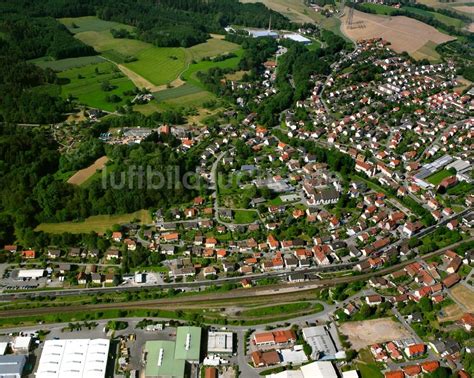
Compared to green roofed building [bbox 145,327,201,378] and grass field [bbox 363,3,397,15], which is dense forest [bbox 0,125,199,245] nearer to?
green roofed building [bbox 145,327,201,378]

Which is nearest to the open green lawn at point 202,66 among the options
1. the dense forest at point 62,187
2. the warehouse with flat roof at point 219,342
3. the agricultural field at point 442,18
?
the dense forest at point 62,187

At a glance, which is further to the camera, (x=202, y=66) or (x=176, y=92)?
(x=202, y=66)

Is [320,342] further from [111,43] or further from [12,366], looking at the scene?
[111,43]

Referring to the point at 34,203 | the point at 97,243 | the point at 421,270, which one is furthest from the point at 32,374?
the point at 421,270

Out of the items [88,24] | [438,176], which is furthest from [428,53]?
[88,24]

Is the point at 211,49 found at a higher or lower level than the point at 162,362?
lower

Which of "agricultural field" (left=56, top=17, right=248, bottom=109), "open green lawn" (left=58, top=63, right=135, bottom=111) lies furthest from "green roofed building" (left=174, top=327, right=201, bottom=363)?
"open green lawn" (left=58, top=63, right=135, bottom=111)

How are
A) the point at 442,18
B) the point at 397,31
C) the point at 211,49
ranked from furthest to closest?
the point at 442,18 < the point at 397,31 < the point at 211,49
